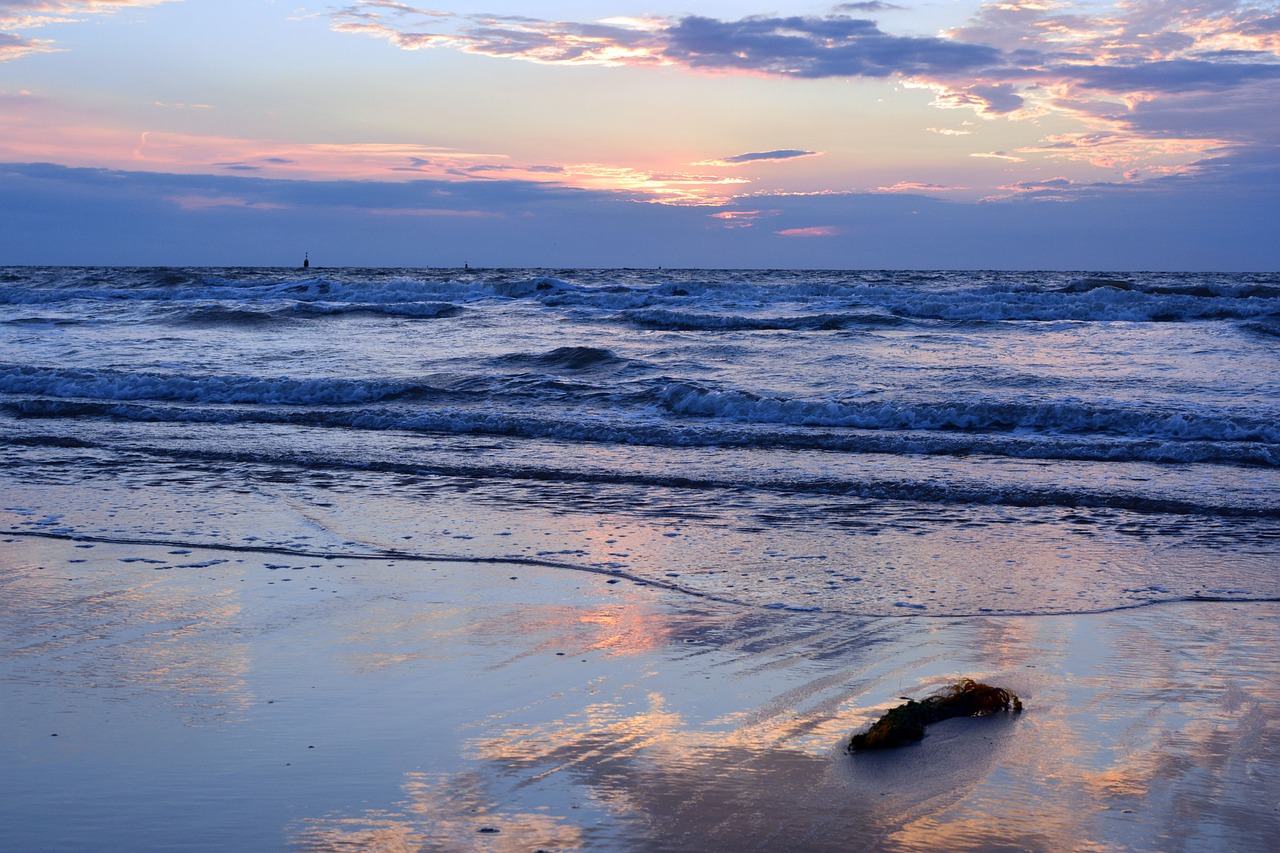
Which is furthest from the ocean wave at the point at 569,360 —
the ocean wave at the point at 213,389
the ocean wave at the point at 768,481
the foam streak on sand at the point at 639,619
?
the ocean wave at the point at 768,481

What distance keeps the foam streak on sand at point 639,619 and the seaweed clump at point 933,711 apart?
0.07 metres

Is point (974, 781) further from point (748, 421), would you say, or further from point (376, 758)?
point (748, 421)

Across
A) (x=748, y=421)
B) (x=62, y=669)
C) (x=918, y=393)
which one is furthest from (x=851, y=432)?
(x=62, y=669)

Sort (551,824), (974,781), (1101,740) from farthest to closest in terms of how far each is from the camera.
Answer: (1101,740)
(974,781)
(551,824)

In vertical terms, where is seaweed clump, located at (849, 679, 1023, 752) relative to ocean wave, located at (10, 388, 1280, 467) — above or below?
below

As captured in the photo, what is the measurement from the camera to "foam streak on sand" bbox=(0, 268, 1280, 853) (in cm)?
295

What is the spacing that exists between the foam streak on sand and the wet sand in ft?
0.06

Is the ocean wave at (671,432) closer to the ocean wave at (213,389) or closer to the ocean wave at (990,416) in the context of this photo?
the ocean wave at (990,416)

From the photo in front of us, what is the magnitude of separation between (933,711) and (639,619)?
1646mm

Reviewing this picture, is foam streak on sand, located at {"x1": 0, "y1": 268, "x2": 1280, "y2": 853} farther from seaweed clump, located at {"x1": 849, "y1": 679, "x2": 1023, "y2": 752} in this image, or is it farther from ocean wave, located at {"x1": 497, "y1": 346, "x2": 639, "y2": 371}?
ocean wave, located at {"x1": 497, "y1": 346, "x2": 639, "y2": 371}

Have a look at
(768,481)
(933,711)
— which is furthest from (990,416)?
(933,711)

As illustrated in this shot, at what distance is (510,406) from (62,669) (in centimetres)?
976

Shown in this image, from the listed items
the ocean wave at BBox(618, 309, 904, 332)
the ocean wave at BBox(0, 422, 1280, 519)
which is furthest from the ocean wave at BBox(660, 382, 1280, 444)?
the ocean wave at BBox(618, 309, 904, 332)

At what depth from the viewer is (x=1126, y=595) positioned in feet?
17.7
